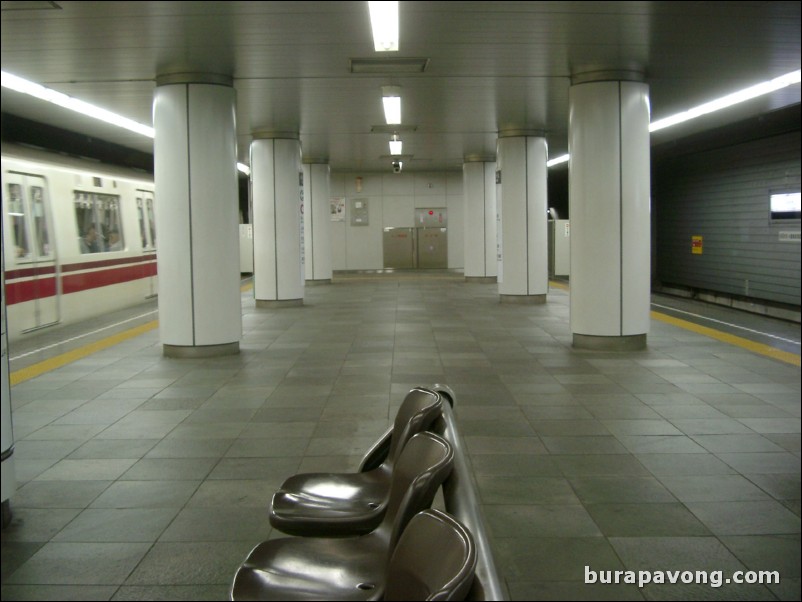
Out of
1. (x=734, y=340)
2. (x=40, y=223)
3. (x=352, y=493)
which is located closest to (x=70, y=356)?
(x=40, y=223)

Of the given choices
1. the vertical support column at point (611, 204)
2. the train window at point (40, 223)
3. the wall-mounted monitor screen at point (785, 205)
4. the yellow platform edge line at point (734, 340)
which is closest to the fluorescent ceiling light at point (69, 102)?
the train window at point (40, 223)

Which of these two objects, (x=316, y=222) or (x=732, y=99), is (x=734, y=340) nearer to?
(x=732, y=99)

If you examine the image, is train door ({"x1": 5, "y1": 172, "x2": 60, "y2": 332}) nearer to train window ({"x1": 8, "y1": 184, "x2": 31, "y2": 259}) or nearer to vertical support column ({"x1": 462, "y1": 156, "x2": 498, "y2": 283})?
train window ({"x1": 8, "y1": 184, "x2": 31, "y2": 259})

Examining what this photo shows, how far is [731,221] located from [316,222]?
978 centimetres

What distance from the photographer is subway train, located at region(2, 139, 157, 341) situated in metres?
10.7

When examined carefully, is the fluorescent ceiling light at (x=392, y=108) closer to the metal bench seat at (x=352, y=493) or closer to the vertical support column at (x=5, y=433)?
the vertical support column at (x=5, y=433)

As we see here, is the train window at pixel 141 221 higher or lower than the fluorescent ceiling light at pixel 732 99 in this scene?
lower

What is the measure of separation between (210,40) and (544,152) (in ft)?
28.8

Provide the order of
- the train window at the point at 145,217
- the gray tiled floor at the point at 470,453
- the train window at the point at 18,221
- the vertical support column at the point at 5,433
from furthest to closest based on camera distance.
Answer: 1. the train window at the point at 145,217
2. the train window at the point at 18,221
3. the vertical support column at the point at 5,433
4. the gray tiled floor at the point at 470,453

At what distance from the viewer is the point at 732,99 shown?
11.5 metres

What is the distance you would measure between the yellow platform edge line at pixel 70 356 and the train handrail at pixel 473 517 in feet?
18.9

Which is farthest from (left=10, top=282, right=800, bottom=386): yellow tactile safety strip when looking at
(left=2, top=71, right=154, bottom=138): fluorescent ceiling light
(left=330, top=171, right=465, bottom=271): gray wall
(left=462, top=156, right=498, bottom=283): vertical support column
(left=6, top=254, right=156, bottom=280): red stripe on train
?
(left=330, top=171, right=465, bottom=271): gray wall

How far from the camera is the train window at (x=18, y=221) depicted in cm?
1059

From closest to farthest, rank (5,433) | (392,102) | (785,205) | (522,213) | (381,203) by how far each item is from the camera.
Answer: (5,433), (392,102), (785,205), (522,213), (381,203)
